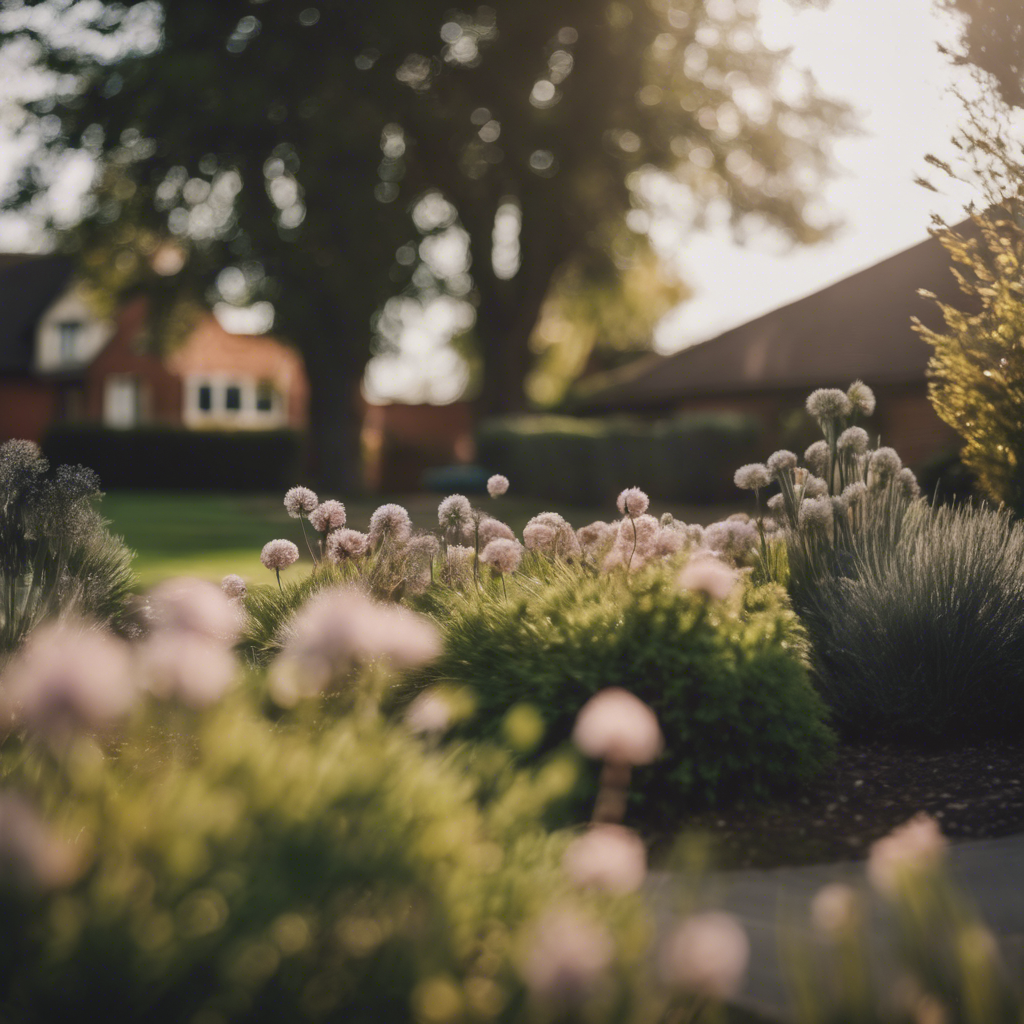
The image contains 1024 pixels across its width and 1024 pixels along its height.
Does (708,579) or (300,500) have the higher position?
(300,500)

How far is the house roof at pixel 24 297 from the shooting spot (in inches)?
1647

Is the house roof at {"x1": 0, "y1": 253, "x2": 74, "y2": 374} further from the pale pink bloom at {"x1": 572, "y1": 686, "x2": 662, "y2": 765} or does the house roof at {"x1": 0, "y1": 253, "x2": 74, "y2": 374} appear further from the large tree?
the pale pink bloom at {"x1": 572, "y1": 686, "x2": 662, "y2": 765}

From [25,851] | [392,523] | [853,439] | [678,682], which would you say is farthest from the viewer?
[853,439]

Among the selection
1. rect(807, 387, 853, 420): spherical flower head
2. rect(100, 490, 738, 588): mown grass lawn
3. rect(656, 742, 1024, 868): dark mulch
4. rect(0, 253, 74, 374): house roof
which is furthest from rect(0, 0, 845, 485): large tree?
rect(656, 742, 1024, 868): dark mulch

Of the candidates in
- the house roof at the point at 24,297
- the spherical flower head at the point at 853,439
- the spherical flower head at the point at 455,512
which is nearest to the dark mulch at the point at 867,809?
the spherical flower head at the point at 455,512

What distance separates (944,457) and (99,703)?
13146 mm

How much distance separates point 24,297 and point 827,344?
3331 cm

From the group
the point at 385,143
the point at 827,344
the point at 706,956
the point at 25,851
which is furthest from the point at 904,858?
the point at 385,143

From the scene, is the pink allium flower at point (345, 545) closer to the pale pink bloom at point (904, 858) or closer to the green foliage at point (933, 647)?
the green foliage at point (933, 647)

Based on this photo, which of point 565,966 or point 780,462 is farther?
point 780,462

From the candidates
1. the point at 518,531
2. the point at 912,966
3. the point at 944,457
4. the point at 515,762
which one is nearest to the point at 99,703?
the point at 912,966

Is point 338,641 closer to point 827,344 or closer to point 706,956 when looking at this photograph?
point 706,956

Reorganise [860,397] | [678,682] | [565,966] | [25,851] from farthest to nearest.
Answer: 1. [860,397]
2. [678,682]
3. [25,851]
4. [565,966]

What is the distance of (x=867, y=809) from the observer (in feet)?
14.9
